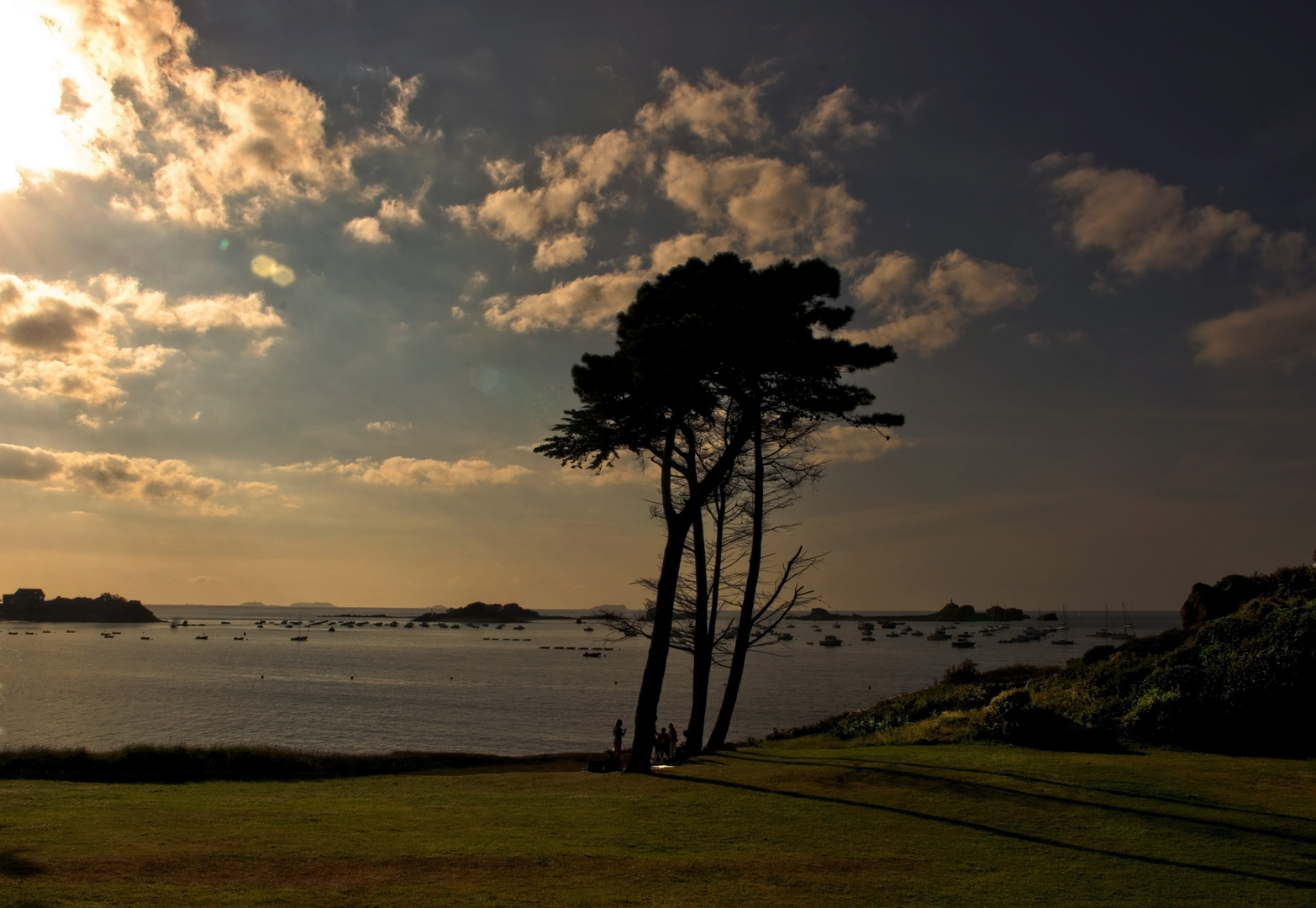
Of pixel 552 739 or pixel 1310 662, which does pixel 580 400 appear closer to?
pixel 1310 662

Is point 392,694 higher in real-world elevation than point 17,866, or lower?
lower

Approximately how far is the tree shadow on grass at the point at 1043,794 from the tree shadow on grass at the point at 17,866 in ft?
41.0

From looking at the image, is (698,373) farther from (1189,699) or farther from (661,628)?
(1189,699)

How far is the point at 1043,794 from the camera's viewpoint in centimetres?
1275

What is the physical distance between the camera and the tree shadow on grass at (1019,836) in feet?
28.1

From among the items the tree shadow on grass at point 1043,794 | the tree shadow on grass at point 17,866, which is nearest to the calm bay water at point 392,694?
the tree shadow on grass at point 1043,794

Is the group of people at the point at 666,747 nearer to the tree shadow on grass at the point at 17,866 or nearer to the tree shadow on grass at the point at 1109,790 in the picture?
the tree shadow on grass at the point at 1109,790

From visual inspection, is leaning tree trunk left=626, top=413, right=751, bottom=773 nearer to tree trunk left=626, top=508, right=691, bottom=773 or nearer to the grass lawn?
tree trunk left=626, top=508, right=691, bottom=773

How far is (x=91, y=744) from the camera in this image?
40.8 m

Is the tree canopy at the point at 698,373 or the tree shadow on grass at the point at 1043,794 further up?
the tree canopy at the point at 698,373

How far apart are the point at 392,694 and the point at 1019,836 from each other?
215ft

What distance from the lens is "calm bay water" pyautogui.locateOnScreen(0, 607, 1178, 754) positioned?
148 ft

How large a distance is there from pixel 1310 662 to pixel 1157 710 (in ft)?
11.1

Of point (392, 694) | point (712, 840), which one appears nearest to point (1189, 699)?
point (712, 840)
